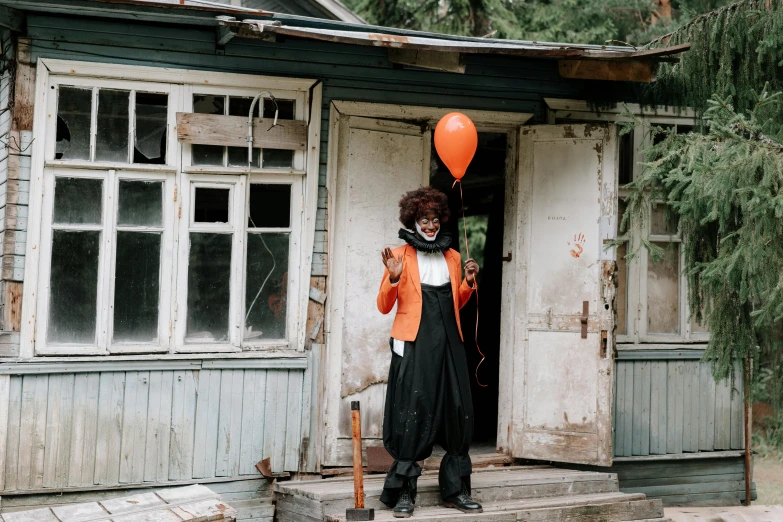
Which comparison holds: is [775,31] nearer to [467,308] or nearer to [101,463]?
[467,308]

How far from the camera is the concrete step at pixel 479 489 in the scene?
5594 mm

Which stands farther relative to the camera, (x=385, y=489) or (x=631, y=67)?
(x=631, y=67)

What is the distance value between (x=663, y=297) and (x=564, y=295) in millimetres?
1307

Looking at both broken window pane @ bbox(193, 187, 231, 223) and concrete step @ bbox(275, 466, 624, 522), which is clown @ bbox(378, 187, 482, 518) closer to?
concrete step @ bbox(275, 466, 624, 522)

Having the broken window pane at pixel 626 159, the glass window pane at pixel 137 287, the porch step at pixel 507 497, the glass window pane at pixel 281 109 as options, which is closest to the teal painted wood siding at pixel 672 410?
the porch step at pixel 507 497

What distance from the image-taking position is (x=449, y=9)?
13.9 m

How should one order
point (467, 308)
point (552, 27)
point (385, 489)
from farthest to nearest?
point (552, 27) < point (467, 308) < point (385, 489)

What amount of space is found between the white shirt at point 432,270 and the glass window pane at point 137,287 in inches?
66.9

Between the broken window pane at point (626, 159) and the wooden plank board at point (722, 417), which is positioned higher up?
the broken window pane at point (626, 159)

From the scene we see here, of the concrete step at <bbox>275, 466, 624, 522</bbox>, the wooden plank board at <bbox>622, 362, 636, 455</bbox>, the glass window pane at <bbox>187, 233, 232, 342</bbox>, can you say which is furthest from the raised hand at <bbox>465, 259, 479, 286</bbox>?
the wooden plank board at <bbox>622, 362, 636, 455</bbox>

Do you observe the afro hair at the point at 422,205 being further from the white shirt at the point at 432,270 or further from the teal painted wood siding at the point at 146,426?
the teal painted wood siding at the point at 146,426

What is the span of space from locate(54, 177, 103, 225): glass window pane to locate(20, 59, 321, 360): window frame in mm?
39

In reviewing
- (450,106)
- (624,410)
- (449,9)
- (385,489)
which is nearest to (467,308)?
(624,410)

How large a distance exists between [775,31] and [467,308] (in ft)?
13.0
